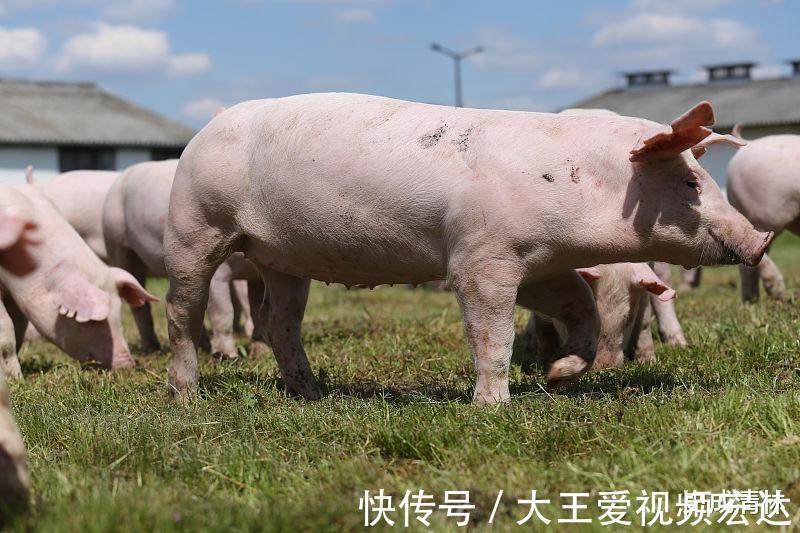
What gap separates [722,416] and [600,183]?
1.12 m

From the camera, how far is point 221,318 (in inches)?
344

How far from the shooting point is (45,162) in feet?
116

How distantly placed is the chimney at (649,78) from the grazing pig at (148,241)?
43.2 m

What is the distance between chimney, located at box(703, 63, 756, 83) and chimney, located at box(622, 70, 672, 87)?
1992 mm

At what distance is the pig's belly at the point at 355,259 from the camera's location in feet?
16.2

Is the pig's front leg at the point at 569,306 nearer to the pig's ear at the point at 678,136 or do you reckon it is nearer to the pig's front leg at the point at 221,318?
the pig's ear at the point at 678,136

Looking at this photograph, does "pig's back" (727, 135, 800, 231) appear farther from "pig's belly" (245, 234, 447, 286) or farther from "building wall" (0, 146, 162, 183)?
"building wall" (0, 146, 162, 183)

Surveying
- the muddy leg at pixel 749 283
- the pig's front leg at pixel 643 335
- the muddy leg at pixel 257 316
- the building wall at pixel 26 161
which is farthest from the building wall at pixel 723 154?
the pig's front leg at pixel 643 335

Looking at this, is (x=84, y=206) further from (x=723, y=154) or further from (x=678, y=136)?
(x=723, y=154)

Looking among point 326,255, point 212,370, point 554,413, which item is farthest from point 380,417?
point 212,370

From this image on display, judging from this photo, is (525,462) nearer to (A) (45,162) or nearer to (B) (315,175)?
(B) (315,175)

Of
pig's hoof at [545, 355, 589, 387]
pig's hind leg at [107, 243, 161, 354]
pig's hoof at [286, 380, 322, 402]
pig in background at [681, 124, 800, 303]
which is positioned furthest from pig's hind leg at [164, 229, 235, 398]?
pig in background at [681, 124, 800, 303]

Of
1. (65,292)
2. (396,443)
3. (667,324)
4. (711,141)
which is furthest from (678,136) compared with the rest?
(65,292)

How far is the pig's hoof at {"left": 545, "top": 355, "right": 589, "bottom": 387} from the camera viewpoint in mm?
4938
